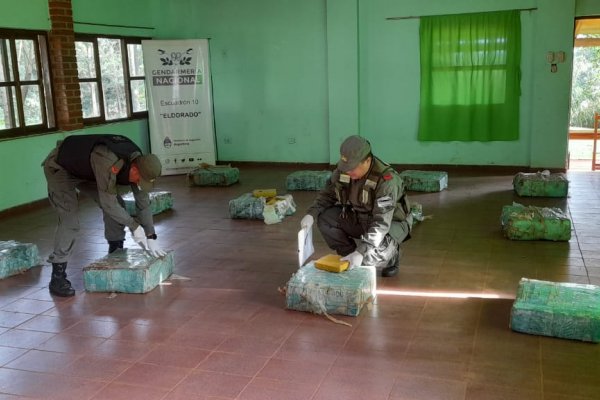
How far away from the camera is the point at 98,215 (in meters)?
6.54

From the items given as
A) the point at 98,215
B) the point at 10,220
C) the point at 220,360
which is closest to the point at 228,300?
the point at 220,360

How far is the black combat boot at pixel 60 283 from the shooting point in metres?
4.05

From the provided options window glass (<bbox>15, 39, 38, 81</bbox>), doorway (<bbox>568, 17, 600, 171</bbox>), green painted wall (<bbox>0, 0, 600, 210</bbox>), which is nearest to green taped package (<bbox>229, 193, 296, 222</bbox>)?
green painted wall (<bbox>0, 0, 600, 210</bbox>)

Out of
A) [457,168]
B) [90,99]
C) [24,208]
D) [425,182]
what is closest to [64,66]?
[90,99]

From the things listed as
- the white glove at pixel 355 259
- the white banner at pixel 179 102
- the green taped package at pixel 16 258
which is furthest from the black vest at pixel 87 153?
the white banner at pixel 179 102

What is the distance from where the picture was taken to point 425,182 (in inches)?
279

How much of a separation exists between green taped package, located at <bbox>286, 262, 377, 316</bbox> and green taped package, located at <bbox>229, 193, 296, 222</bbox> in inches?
89.5

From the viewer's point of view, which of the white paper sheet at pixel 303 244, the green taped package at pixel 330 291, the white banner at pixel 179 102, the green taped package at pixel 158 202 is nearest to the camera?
the green taped package at pixel 330 291

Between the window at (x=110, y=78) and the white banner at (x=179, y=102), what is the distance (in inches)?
12.7

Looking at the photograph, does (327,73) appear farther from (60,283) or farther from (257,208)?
(60,283)

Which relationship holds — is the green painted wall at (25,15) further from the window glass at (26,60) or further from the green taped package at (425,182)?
the green taped package at (425,182)

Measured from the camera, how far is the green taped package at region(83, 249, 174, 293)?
3.99 meters

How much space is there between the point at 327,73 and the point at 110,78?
10.2 feet

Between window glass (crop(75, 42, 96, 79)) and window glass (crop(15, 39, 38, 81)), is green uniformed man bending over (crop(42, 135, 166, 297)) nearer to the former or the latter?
window glass (crop(15, 39, 38, 81))
